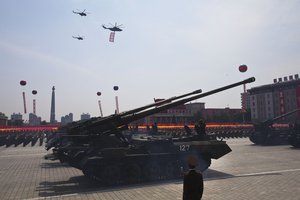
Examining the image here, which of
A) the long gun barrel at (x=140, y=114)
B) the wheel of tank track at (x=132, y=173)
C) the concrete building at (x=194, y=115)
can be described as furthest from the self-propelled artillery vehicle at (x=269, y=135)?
the concrete building at (x=194, y=115)

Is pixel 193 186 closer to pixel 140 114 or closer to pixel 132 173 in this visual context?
pixel 132 173

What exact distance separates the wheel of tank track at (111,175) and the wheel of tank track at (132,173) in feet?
1.00

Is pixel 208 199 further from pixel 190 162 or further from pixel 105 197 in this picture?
pixel 190 162

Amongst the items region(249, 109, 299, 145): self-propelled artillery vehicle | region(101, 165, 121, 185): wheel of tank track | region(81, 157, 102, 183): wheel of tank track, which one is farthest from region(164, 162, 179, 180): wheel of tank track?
region(249, 109, 299, 145): self-propelled artillery vehicle

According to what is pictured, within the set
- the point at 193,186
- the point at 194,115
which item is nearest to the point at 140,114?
the point at 193,186

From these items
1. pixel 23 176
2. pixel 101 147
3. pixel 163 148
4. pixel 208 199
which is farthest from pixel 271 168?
pixel 23 176

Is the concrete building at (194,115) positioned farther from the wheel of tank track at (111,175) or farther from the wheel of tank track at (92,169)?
the wheel of tank track at (92,169)

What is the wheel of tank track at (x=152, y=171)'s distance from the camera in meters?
12.2

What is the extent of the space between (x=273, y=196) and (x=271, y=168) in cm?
545

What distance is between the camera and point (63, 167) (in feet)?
54.7

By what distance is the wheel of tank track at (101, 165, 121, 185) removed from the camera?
11.4 m

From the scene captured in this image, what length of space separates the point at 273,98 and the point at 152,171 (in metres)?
104

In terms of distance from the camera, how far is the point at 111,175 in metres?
11.6

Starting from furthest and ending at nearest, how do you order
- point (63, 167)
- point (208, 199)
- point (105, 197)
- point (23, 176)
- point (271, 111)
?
point (271, 111), point (63, 167), point (23, 176), point (105, 197), point (208, 199)
